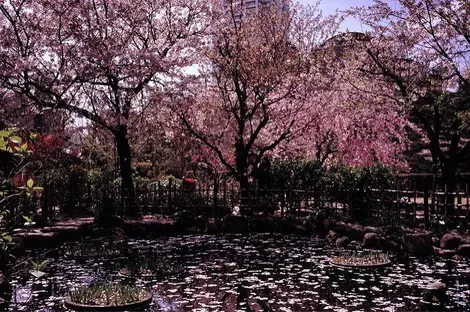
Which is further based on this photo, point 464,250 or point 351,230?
point 351,230

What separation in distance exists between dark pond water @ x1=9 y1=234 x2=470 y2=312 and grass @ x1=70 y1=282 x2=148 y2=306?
306mm

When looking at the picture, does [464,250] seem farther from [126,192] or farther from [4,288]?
[126,192]

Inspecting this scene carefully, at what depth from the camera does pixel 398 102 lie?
754 inches

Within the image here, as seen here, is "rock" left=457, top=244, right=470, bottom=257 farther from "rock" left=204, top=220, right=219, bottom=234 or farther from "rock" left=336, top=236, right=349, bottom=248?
"rock" left=204, top=220, right=219, bottom=234

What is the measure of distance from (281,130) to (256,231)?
552cm

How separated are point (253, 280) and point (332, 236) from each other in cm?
666

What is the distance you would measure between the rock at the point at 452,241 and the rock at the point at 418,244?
36 cm

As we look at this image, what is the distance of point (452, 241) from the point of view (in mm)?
14055

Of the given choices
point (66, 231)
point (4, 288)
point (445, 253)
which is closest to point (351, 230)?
point (445, 253)

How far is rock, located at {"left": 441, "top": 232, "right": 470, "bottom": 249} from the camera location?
13.9m

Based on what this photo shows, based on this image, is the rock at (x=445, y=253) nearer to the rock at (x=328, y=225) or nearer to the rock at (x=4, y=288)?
the rock at (x=328, y=225)

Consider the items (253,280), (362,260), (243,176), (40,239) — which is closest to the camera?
(253,280)

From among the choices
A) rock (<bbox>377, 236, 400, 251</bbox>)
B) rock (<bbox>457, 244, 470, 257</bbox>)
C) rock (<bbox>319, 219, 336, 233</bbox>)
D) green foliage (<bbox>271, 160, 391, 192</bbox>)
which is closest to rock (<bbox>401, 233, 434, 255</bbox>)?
rock (<bbox>377, 236, 400, 251</bbox>)

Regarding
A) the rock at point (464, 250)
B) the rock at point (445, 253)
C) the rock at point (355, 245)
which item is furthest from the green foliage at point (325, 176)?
the rock at point (464, 250)
